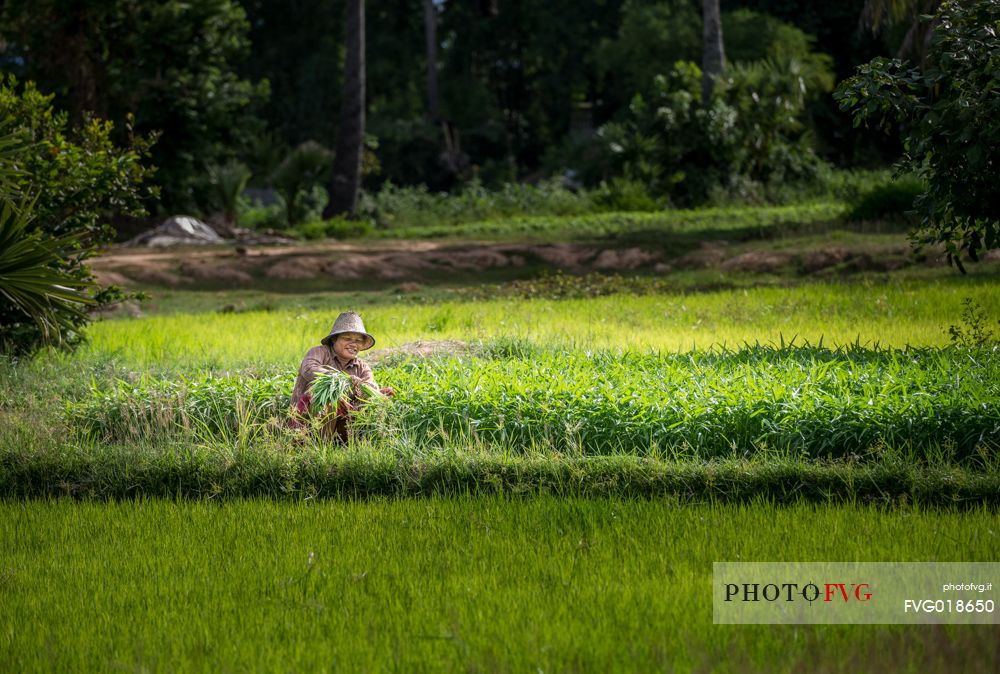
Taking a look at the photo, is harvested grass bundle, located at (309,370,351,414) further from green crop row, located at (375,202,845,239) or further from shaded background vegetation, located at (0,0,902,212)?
shaded background vegetation, located at (0,0,902,212)

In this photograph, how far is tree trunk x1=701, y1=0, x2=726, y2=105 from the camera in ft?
75.2

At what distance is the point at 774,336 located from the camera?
371 inches

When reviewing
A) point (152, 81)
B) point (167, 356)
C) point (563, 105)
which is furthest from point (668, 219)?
point (563, 105)

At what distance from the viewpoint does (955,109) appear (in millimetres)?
6773

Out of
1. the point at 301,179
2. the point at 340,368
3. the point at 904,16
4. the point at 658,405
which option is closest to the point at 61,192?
the point at 340,368

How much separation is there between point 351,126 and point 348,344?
48.9ft

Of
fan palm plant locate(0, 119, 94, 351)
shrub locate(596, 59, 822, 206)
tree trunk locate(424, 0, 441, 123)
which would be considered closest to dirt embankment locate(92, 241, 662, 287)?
fan palm plant locate(0, 119, 94, 351)

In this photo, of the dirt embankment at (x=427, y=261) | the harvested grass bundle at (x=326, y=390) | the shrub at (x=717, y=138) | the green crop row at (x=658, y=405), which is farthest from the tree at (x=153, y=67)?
the harvested grass bundle at (x=326, y=390)

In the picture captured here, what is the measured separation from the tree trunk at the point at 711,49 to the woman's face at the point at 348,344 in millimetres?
17989

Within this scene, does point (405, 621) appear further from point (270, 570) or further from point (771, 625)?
point (771, 625)

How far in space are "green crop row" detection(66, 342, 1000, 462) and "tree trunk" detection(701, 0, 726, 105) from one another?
16.7 meters

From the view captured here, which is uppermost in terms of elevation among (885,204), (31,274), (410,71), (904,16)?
(410,71)

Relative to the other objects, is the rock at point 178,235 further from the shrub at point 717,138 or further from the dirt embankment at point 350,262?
the shrub at point 717,138

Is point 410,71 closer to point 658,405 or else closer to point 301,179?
point 301,179
